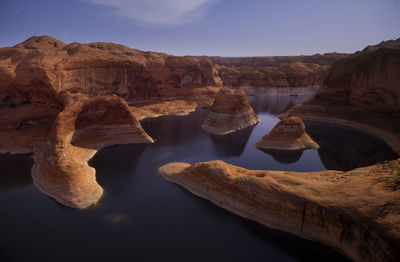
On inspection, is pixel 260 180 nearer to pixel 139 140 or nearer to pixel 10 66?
pixel 139 140

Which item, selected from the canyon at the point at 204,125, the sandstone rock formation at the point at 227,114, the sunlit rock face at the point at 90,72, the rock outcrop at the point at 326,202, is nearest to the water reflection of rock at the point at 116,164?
the canyon at the point at 204,125

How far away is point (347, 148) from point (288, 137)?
604 centimetres

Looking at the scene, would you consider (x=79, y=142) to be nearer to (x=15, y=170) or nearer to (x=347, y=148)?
(x=15, y=170)

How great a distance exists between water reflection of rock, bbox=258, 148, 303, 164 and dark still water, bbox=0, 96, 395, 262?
16 centimetres

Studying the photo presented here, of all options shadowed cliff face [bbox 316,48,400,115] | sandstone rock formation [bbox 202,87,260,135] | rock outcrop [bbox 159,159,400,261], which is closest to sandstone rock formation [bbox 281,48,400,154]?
shadowed cliff face [bbox 316,48,400,115]

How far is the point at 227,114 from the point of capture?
2255 centimetres

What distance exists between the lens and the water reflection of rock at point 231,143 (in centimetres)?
1693

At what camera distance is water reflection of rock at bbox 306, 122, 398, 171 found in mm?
15352

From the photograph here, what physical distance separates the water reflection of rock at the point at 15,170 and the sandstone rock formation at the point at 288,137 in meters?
17.4

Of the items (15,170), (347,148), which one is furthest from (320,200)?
(15,170)

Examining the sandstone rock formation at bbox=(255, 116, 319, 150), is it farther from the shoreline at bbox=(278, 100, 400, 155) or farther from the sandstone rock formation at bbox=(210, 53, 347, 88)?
the sandstone rock formation at bbox=(210, 53, 347, 88)

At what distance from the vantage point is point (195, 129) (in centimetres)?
2403

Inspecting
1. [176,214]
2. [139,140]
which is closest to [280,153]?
[176,214]

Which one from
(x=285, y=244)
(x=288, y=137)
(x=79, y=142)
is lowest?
(x=285, y=244)
